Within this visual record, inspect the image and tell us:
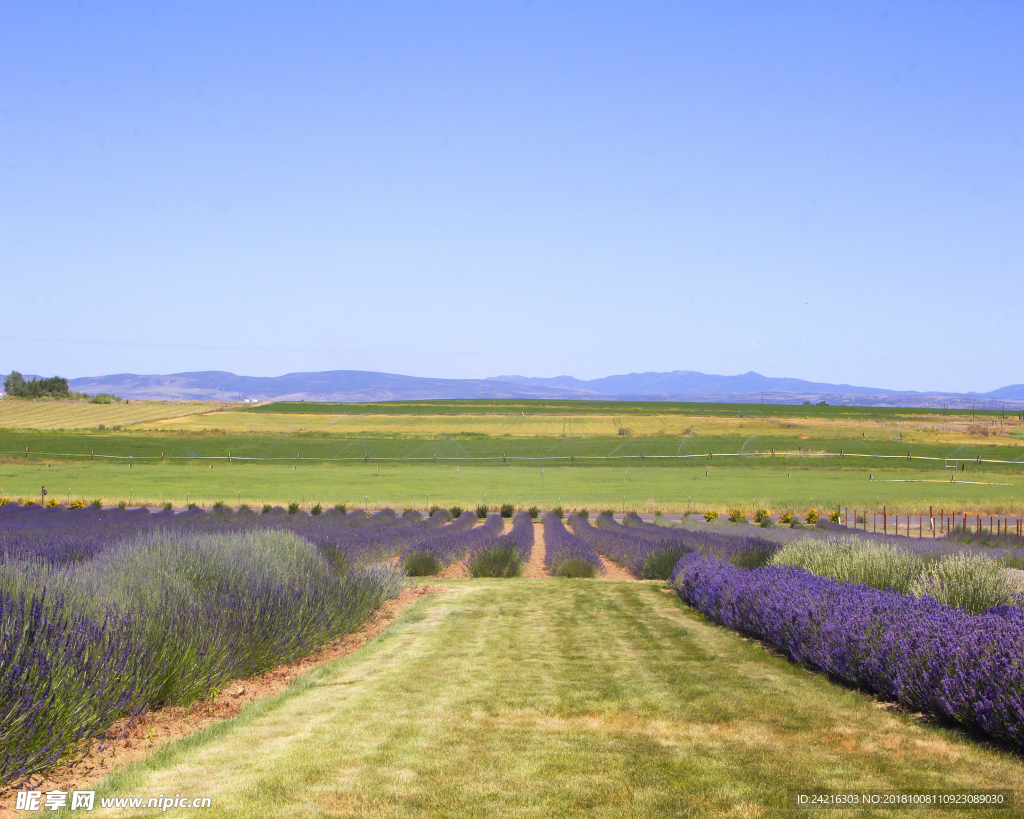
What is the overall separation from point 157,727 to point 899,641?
18.4 feet

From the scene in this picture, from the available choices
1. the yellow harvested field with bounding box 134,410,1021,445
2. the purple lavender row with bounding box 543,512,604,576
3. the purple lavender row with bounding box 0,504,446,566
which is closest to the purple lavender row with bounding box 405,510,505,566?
the purple lavender row with bounding box 0,504,446,566

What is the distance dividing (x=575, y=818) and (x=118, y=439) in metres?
80.3

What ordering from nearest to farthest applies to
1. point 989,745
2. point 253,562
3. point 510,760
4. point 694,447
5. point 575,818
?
1. point 575,818
2. point 510,760
3. point 989,745
4. point 253,562
5. point 694,447

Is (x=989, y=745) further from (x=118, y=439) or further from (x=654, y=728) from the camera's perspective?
(x=118, y=439)

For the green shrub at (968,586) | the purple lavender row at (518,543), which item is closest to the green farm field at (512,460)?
the purple lavender row at (518,543)

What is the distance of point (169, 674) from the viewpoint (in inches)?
246

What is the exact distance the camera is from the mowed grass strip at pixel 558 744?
4.09 m

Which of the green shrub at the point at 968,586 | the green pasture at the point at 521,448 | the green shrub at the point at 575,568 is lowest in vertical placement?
the green pasture at the point at 521,448

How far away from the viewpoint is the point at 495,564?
16.5 m

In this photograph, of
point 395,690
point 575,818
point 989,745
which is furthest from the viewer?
point 395,690

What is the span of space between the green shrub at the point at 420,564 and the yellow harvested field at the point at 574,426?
67.0 metres

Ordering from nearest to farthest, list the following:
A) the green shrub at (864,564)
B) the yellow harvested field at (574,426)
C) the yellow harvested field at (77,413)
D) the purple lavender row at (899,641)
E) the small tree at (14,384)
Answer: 1. the purple lavender row at (899,641)
2. the green shrub at (864,564)
3. the yellow harvested field at (574,426)
4. the yellow harvested field at (77,413)
5. the small tree at (14,384)

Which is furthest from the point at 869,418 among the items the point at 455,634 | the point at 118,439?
the point at 455,634

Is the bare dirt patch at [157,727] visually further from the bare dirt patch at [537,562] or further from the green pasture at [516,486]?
the green pasture at [516,486]
